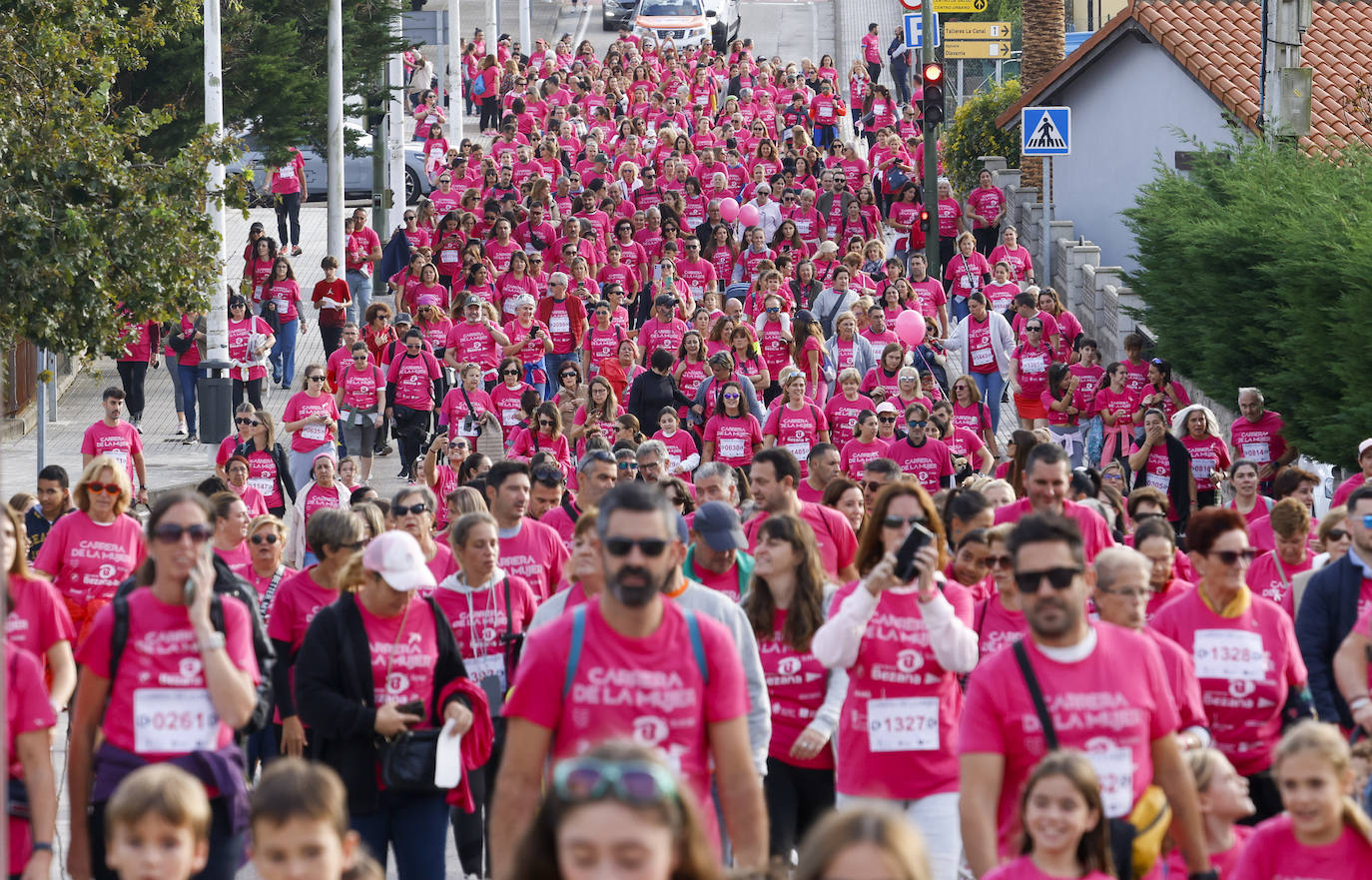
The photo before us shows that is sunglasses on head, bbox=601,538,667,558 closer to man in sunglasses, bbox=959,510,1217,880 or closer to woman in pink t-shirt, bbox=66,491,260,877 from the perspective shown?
man in sunglasses, bbox=959,510,1217,880

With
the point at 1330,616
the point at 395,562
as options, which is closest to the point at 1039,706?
the point at 395,562

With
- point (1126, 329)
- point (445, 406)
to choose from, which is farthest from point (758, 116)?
point (445, 406)

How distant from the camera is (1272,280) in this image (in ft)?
63.3

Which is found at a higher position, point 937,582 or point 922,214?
point 922,214

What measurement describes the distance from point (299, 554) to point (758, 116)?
2776 centimetres

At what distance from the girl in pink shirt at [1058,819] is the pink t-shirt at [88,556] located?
601 cm

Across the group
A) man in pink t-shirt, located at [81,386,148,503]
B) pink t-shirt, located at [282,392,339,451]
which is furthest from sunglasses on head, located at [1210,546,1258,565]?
pink t-shirt, located at [282,392,339,451]

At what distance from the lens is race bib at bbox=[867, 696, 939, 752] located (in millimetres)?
7441

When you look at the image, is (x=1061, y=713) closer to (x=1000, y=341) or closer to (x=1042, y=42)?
(x=1000, y=341)

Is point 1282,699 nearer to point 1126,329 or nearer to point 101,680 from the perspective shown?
point 101,680

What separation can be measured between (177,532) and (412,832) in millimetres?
1631

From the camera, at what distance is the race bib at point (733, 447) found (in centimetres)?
1619

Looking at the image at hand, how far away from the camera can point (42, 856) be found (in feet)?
21.6

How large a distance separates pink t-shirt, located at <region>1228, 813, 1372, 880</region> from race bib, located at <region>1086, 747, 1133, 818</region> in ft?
1.15
